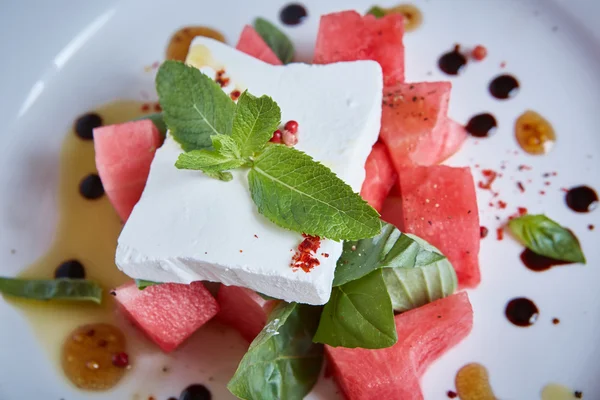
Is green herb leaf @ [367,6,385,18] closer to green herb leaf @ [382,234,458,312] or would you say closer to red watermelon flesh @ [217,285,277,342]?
green herb leaf @ [382,234,458,312]

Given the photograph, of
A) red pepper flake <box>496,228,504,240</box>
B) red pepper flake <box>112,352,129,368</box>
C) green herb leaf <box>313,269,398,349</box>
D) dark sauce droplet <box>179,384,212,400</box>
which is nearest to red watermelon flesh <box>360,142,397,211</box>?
green herb leaf <box>313,269,398,349</box>

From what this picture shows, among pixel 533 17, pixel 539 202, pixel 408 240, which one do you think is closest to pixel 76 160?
pixel 408 240

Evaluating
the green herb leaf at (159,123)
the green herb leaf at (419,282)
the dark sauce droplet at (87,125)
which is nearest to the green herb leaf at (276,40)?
the green herb leaf at (159,123)

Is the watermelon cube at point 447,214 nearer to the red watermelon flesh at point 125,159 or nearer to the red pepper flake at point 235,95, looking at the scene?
the red pepper flake at point 235,95

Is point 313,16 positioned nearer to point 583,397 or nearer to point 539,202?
point 539,202

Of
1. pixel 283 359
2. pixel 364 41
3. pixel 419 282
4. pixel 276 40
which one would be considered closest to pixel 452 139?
pixel 364 41
